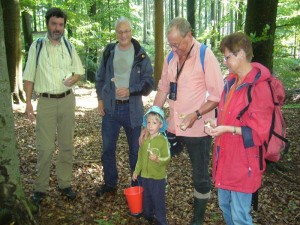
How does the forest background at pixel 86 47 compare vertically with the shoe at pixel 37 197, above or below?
above

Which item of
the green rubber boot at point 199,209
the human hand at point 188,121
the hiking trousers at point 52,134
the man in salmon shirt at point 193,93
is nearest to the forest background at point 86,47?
the green rubber boot at point 199,209

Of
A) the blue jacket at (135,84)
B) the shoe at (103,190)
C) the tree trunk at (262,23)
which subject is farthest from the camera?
the tree trunk at (262,23)

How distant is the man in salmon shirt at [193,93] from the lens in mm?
3553

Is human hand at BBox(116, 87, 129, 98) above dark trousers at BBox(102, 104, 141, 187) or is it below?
above

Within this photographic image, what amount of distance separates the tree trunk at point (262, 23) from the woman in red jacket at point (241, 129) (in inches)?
105

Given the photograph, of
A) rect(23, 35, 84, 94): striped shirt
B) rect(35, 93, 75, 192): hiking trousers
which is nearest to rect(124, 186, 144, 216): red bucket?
rect(35, 93, 75, 192): hiking trousers

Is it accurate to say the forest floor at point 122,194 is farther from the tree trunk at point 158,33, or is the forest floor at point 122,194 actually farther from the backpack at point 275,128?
the tree trunk at point 158,33

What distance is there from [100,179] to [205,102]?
2711 millimetres

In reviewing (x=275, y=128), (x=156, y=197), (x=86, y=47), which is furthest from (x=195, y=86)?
(x=86, y=47)

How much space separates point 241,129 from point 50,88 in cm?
275

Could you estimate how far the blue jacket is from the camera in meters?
4.57

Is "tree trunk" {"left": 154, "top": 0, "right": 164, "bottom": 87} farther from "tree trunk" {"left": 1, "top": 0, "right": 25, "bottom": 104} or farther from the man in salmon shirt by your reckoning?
the man in salmon shirt

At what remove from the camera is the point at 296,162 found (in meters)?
6.68

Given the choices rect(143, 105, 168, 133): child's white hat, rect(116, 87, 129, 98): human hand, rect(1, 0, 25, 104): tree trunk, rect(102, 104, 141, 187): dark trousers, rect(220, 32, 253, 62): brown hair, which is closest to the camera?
rect(220, 32, 253, 62): brown hair
